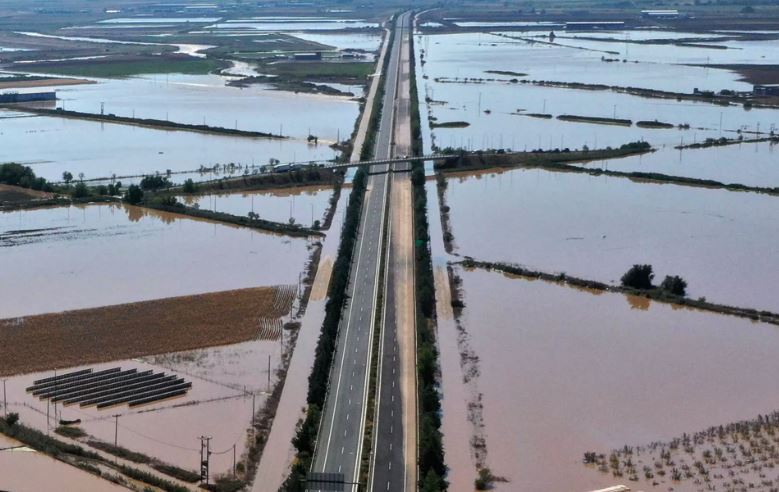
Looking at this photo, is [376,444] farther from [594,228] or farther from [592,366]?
[594,228]

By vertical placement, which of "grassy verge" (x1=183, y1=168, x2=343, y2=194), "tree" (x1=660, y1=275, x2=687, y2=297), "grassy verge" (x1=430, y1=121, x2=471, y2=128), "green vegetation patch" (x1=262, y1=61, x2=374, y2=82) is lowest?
"tree" (x1=660, y1=275, x2=687, y2=297)

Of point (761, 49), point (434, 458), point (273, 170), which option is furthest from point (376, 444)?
point (761, 49)

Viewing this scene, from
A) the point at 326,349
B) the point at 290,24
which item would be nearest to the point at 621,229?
the point at 326,349

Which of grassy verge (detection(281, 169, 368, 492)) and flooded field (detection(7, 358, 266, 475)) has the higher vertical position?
grassy verge (detection(281, 169, 368, 492))

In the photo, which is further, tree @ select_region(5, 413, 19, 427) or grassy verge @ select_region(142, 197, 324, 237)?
grassy verge @ select_region(142, 197, 324, 237)

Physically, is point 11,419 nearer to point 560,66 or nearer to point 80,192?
point 80,192

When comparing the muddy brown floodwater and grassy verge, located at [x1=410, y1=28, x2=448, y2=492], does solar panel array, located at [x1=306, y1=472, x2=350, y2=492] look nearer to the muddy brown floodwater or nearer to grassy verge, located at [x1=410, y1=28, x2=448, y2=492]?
grassy verge, located at [x1=410, y1=28, x2=448, y2=492]

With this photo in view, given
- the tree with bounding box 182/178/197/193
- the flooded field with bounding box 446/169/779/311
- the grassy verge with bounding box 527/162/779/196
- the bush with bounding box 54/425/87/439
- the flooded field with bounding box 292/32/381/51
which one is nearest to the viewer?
the bush with bounding box 54/425/87/439

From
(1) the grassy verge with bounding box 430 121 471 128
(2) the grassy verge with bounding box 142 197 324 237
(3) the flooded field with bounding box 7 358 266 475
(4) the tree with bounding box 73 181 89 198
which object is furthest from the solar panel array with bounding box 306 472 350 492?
(1) the grassy verge with bounding box 430 121 471 128
